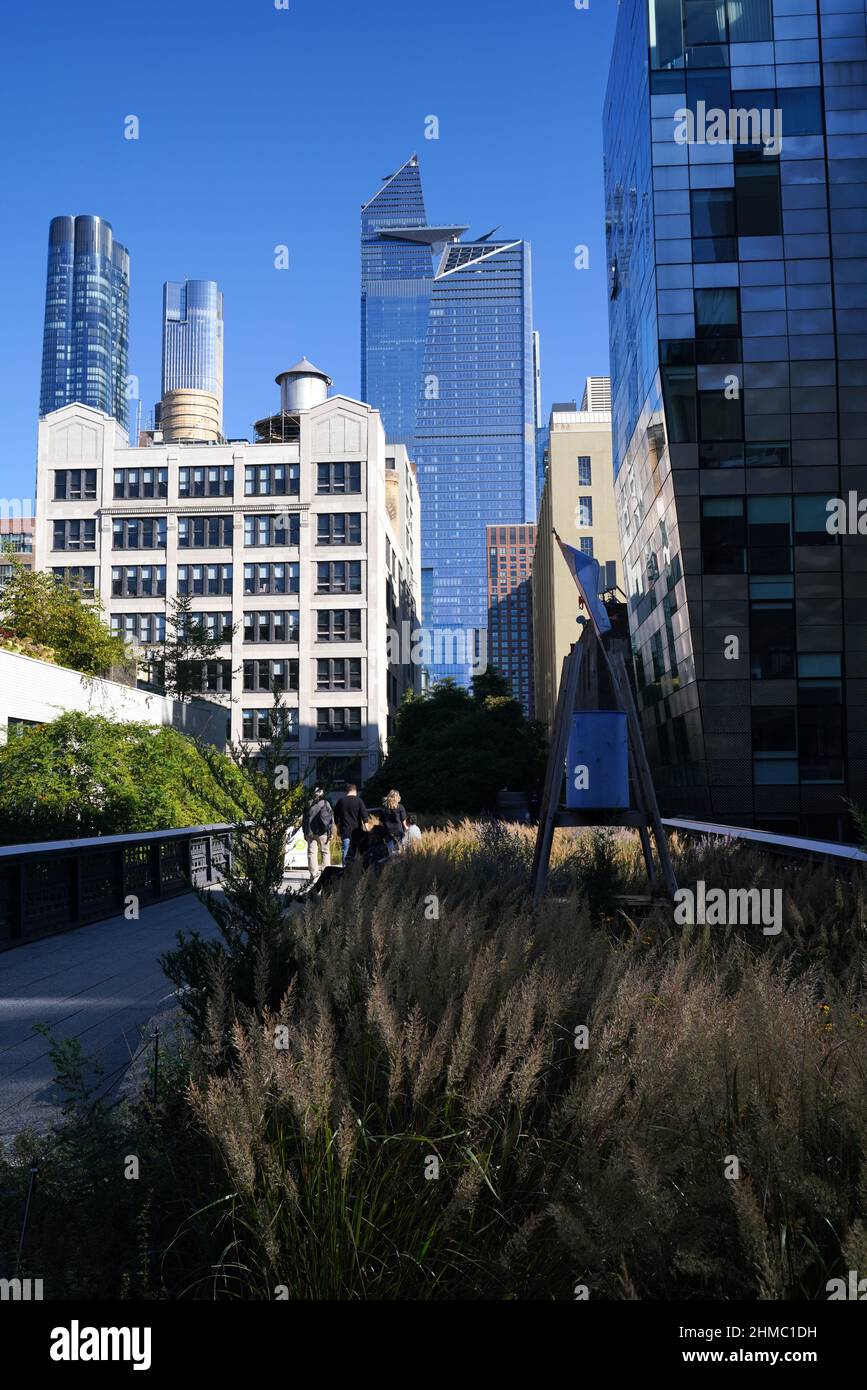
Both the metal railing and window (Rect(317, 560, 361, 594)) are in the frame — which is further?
window (Rect(317, 560, 361, 594))

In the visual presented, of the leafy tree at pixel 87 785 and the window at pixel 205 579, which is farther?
the window at pixel 205 579

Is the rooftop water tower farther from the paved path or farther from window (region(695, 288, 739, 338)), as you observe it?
the paved path

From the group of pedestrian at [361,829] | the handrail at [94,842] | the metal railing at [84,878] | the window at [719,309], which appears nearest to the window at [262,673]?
the window at [719,309]

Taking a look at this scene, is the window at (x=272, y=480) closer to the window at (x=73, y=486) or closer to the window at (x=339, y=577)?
the window at (x=339, y=577)

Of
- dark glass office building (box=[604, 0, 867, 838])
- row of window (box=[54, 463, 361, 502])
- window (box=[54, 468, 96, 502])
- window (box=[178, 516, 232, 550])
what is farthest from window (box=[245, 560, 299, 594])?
dark glass office building (box=[604, 0, 867, 838])

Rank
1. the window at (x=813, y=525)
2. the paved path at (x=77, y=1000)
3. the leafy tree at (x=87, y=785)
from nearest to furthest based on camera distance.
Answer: the paved path at (x=77, y=1000), the leafy tree at (x=87, y=785), the window at (x=813, y=525)

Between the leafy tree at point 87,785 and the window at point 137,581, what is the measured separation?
62696 mm

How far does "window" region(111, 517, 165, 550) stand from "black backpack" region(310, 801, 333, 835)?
6767 cm

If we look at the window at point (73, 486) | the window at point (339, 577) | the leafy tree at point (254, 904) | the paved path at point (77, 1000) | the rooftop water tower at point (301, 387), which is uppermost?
the rooftop water tower at point (301, 387)

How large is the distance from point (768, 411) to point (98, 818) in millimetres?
28856

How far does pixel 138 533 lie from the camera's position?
84.8 m

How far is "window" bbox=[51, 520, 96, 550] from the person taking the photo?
8506 centimetres

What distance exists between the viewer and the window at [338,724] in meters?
80.2
